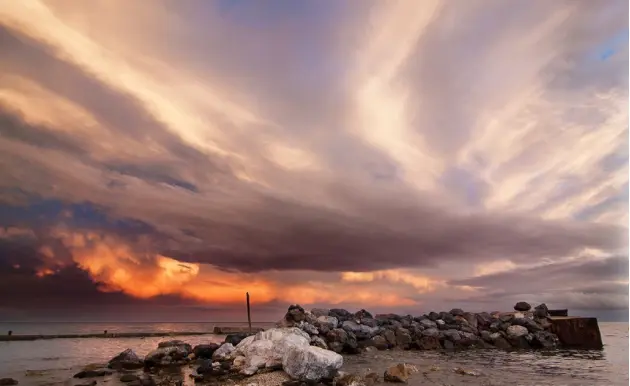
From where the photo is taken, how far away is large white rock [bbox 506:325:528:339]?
1451 inches

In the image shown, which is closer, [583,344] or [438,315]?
[583,344]

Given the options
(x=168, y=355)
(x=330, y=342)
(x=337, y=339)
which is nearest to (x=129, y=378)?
(x=168, y=355)

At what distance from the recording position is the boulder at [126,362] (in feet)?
73.7

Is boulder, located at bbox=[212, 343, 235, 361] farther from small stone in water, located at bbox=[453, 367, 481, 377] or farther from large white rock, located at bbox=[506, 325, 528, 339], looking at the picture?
large white rock, located at bbox=[506, 325, 528, 339]

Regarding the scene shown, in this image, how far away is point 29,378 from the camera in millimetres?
20047

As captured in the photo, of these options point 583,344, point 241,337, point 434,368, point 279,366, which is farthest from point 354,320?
point 583,344

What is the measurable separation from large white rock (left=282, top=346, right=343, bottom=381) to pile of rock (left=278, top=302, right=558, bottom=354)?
10743mm

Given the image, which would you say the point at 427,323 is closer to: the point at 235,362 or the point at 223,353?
the point at 223,353

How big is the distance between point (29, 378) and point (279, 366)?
12.6 m

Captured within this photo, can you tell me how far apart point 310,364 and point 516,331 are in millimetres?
27831

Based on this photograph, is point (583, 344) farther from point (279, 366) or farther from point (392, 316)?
point (279, 366)

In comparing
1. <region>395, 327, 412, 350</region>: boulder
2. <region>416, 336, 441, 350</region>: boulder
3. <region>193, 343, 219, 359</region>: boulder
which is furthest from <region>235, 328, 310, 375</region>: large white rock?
<region>416, 336, 441, 350</region>: boulder

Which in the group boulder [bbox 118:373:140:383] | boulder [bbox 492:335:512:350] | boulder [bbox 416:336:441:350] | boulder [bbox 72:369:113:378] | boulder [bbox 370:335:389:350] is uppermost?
boulder [bbox 72:369:113:378]

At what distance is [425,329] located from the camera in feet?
119
